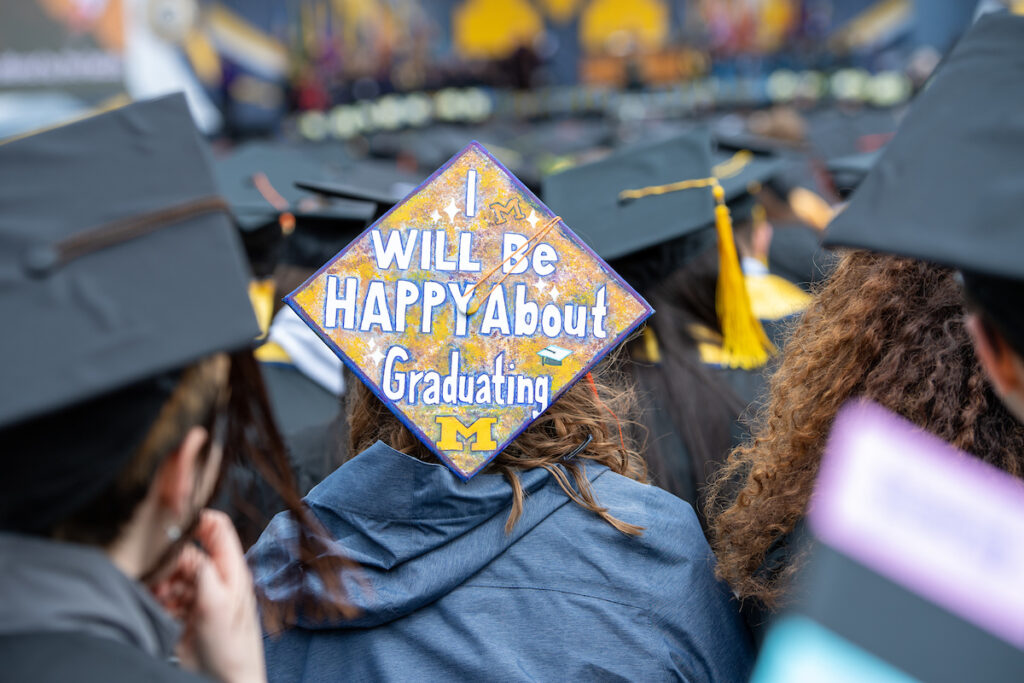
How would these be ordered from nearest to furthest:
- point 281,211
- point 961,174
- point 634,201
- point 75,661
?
1. point 75,661
2. point 961,174
3. point 634,201
4. point 281,211

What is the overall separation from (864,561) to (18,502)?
2.78 feet

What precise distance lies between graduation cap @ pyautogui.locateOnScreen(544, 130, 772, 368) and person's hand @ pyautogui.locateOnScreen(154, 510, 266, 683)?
4.57 ft

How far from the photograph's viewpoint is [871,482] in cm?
70

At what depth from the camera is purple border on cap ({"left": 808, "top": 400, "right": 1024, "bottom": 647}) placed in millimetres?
672

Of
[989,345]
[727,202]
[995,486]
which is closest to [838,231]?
[989,345]

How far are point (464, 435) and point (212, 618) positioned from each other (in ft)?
1.55

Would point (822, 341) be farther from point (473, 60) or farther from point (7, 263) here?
point (473, 60)

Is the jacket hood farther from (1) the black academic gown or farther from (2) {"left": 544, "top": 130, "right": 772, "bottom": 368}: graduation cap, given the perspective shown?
(2) {"left": 544, "top": 130, "right": 772, "bottom": 368}: graduation cap

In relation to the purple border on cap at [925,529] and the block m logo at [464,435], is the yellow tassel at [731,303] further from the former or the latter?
the purple border on cap at [925,529]

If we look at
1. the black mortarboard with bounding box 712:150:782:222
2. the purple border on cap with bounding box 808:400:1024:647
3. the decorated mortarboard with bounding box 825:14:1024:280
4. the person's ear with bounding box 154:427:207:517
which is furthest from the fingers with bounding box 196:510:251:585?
the black mortarboard with bounding box 712:150:782:222

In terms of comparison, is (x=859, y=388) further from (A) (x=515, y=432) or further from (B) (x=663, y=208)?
(B) (x=663, y=208)

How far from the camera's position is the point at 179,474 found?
0.94m

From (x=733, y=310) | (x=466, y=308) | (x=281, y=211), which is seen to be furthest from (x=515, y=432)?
(x=281, y=211)

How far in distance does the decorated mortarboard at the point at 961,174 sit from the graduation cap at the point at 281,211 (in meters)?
1.56
